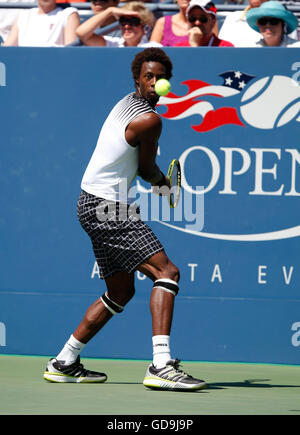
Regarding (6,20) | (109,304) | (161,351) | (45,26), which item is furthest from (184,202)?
(6,20)

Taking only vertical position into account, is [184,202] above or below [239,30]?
below

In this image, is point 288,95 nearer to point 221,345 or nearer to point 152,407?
point 221,345

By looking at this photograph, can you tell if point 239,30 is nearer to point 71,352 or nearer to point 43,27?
point 43,27

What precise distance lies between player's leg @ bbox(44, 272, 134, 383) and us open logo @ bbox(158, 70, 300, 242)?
1.15 meters

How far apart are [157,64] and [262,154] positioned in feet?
4.52

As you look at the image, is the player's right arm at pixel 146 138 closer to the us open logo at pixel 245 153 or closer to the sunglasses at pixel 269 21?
the us open logo at pixel 245 153

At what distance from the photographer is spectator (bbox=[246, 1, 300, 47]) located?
21.9ft

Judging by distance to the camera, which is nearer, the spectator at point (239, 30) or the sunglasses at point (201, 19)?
the sunglasses at point (201, 19)

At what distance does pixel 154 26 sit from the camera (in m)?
7.45

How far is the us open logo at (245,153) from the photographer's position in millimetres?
6094

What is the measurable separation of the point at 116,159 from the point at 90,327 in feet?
3.42

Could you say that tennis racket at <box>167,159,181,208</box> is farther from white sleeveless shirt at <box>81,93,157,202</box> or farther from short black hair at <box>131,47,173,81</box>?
short black hair at <box>131,47,173,81</box>

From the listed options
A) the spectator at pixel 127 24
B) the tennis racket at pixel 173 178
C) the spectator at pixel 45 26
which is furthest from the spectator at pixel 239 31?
the tennis racket at pixel 173 178

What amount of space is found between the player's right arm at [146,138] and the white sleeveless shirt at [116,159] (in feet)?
0.15
